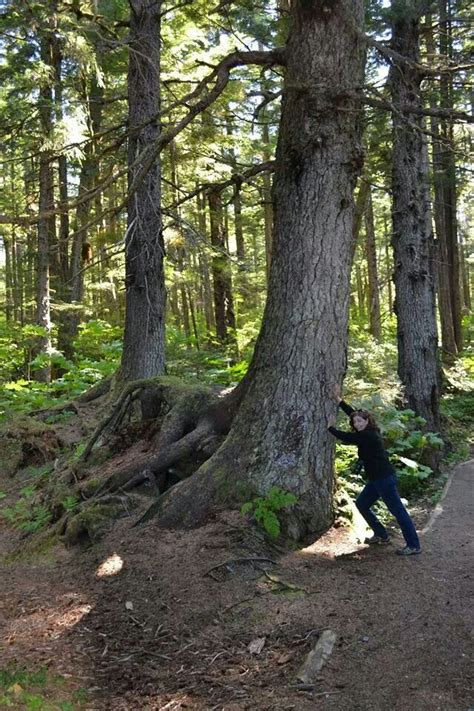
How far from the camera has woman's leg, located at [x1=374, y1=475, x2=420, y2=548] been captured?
5857 mm

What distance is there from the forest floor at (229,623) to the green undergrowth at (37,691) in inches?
0.5

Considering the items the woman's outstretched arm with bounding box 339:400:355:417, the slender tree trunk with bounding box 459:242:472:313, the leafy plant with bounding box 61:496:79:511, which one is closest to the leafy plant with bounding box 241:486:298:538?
the woman's outstretched arm with bounding box 339:400:355:417

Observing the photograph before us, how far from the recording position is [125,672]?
156 inches

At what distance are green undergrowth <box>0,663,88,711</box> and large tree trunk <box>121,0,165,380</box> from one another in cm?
690

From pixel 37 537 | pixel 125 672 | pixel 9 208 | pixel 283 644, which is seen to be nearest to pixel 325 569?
pixel 283 644

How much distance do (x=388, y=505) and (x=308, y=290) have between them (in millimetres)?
2393

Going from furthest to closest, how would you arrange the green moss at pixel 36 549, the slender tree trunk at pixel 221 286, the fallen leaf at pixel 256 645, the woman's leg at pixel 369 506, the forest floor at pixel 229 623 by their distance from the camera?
the slender tree trunk at pixel 221 286 → the green moss at pixel 36 549 → the woman's leg at pixel 369 506 → the fallen leaf at pixel 256 645 → the forest floor at pixel 229 623

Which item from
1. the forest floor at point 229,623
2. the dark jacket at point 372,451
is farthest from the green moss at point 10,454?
the dark jacket at point 372,451

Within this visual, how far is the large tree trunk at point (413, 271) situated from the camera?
37.2 ft

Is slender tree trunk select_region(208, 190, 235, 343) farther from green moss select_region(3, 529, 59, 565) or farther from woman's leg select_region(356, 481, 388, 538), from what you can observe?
woman's leg select_region(356, 481, 388, 538)

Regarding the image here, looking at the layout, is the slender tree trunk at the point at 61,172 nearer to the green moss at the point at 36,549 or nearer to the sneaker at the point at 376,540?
the green moss at the point at 36,549

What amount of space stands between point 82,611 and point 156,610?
662 mm

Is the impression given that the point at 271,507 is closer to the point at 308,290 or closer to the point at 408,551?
the point at 408,551

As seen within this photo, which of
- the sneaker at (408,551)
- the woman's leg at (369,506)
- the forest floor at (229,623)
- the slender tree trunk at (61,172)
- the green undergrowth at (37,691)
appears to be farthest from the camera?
the slender tree trunk at (61,172)
